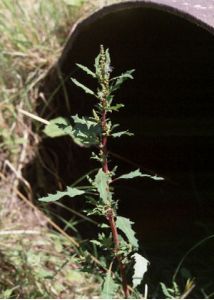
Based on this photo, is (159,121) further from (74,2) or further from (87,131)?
(87,131)

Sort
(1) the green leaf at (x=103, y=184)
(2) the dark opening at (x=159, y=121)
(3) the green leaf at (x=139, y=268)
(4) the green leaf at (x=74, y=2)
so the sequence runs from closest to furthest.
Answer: (1) the green leaf at (x=103, y=184) → (3) the green leaf at (x=139, y=268) → (2) the dark opening at (x=159, y=121) → (4) the green leaf at (x=74, y=2)

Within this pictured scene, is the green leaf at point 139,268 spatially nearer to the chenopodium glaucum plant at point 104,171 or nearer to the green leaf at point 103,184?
the chenopodium glaucum plant at point 104,171

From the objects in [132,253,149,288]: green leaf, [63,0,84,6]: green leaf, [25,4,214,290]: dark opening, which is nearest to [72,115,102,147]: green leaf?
[132,253,149,288]: green leaf

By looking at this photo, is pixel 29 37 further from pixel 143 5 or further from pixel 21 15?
pixel 143 5

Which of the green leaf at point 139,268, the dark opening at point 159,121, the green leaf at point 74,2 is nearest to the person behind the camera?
the green leaf at point 139,268

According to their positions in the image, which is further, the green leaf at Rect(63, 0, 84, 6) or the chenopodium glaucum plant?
the green leaf at Rect(63, 0, 84, 6)

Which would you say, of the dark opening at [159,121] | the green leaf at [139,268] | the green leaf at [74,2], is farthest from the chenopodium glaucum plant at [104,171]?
the green leaf at [74,2]

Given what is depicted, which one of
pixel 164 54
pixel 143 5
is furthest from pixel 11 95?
pixel 143 5

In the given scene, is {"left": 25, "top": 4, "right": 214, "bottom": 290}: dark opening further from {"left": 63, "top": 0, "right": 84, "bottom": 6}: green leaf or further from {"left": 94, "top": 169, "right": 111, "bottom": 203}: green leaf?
{"left": 94, "top": 169, "right": 111, "bottom": 203}: green leaf

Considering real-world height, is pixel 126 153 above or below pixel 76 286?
above
